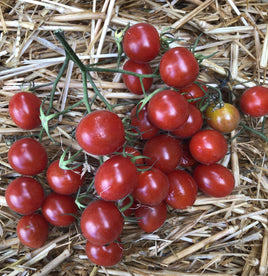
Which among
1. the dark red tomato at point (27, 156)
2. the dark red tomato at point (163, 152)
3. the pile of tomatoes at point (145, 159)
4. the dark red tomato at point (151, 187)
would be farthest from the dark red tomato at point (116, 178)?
the dark red tomato at point (27, 156)

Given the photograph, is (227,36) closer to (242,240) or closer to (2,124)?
(242,240)

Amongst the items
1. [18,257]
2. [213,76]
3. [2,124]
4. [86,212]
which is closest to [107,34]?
[213,76]

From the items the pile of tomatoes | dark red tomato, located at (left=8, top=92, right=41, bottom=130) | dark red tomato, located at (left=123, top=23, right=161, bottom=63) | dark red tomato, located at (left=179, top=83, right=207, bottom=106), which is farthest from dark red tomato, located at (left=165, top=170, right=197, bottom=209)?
dark red tomato, located at (left=8, top=92, right=41, bottom=130)

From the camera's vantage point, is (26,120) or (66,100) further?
(66,100)

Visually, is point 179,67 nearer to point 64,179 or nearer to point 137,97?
point 137,97

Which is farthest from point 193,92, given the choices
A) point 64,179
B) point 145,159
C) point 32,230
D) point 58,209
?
point 32,230

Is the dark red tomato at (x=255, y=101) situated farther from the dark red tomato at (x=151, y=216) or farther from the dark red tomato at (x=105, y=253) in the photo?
the dark red tomato at (x=105, y=253)
